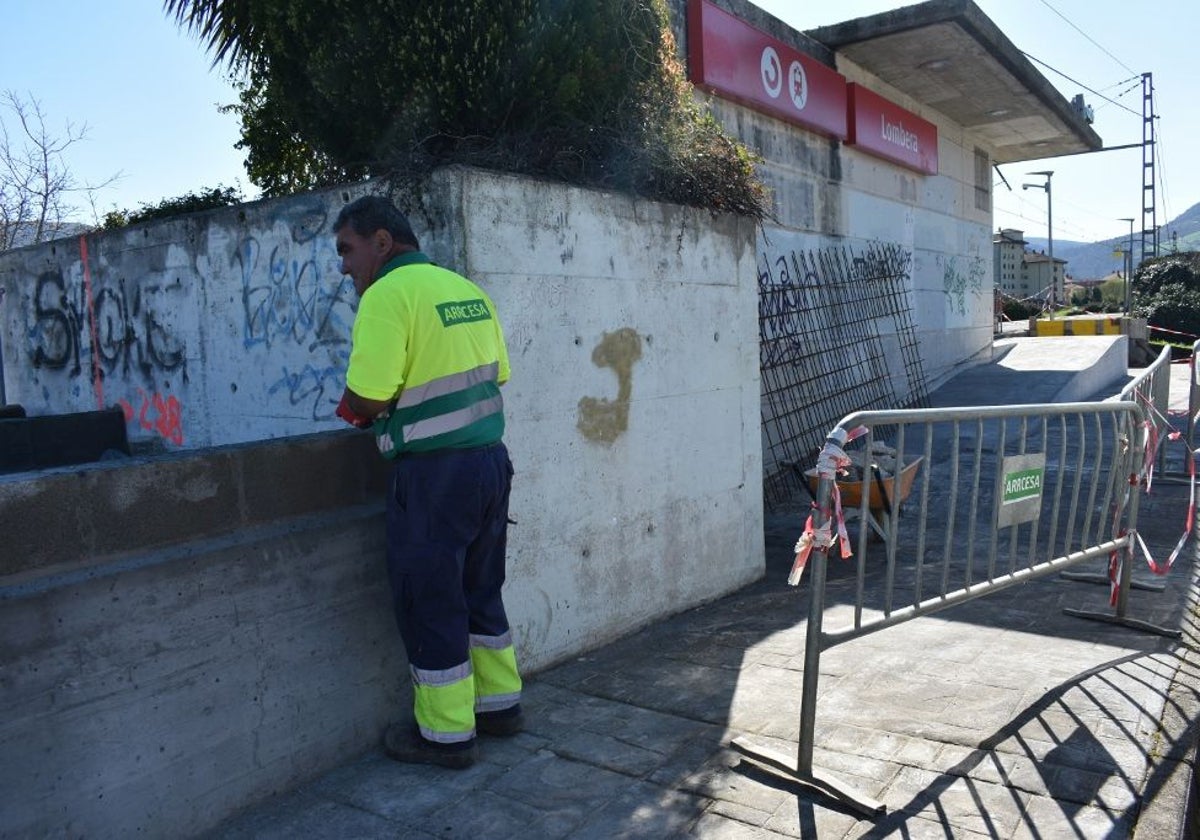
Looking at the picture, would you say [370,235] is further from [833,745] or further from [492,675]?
[833,745]

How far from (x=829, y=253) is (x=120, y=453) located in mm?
7392

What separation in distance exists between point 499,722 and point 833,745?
128 cm

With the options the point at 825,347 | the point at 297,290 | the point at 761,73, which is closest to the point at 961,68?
the point at 761,73

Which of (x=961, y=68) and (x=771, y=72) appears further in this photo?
(x=961, y=68)

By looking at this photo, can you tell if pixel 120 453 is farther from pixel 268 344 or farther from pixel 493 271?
pixel 493 271

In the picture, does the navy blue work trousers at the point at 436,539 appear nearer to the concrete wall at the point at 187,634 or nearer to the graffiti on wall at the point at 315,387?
the concrete wall at the point at 187,634

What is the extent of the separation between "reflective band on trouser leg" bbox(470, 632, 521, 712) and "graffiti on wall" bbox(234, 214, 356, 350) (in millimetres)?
1512

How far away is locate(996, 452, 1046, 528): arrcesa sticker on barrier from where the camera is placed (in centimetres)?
424

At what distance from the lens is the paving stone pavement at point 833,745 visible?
10.3 feet

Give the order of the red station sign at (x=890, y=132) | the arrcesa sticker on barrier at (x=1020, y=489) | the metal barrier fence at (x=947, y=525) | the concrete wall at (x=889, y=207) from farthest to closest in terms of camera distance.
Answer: the red station sign at (x=890, y=132) < the concrete wall at (x=889, y=207) < the arrcesa sticker on barrier at (x=1020, y=489) < the metal barrier fence at (x=947, y=525)

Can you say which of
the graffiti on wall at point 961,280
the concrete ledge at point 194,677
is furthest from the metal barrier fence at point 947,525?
the graffiti on wall at point 961,280

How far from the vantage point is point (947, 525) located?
448 centimetres

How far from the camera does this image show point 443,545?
3.44m

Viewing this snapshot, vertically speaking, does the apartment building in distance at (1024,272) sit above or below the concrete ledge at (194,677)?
above
